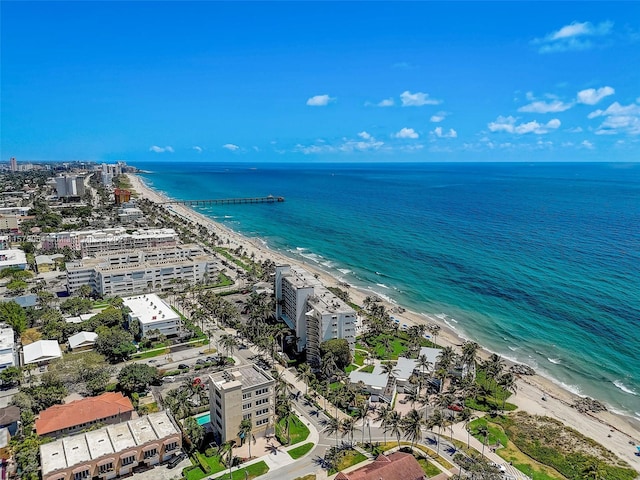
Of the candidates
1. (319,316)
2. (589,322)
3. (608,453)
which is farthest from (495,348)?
(319,316)

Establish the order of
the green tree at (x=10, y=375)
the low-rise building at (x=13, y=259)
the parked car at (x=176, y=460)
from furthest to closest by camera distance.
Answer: the low-rise building at (x=13, y=259)
the green tree at (x=10, y=375)
the parked car at (x=176, y=460)

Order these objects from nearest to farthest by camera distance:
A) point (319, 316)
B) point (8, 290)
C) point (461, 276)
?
1. point (319, 316)
2. point (8, 290)
3. point (461, 276)

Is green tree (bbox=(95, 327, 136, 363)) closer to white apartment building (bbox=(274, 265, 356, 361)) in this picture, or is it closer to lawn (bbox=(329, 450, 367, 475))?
white apartment building (bbox=(274, 265, 356, 361))

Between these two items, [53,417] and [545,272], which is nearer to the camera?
[53,417]

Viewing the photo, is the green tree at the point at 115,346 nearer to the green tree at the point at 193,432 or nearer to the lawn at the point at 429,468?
the green tree at the point at 193,432

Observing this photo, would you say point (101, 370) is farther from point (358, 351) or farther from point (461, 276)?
point (461, 276)

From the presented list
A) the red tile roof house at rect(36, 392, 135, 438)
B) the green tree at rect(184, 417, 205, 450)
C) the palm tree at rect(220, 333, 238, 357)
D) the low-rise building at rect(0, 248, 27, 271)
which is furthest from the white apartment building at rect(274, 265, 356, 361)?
the low-rise building at rect(0, 248, 27, 271)

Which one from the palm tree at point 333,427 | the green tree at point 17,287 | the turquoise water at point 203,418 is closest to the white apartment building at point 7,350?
the green tree at point 17,287
